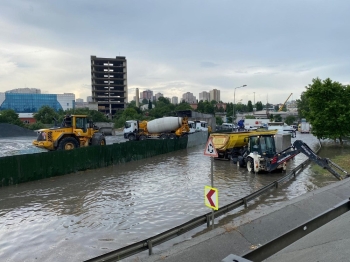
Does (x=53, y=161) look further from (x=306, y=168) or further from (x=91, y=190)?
(x=306, y=168)

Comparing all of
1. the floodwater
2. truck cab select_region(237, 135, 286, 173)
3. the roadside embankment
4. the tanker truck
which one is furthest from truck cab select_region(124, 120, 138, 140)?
truck cab select_region(237, 135, 286, 173)

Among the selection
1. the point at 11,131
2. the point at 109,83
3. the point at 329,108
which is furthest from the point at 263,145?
the point at 109,83

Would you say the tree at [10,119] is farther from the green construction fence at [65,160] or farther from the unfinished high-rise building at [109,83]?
the unfinished high-rise building at [109,83]

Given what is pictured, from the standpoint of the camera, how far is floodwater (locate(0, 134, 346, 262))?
333 inches

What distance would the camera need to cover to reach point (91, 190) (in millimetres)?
14641

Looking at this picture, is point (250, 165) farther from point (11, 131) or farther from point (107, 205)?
point (11, 131)

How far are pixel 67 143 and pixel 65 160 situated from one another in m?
5.12

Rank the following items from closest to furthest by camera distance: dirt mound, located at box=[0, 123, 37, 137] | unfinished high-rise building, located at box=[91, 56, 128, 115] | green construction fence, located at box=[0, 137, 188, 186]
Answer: green construction fence, located at box=[0, 137, 188, 186] < dirt mound, located at box=[0, 123, 37, 137] < unfinished high-rise building, located at box=[91, 56, 128, 115]

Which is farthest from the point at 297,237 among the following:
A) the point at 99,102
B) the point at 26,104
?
the point at 26,104

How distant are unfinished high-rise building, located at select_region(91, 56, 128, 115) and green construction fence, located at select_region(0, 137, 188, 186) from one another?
10045 centimetres

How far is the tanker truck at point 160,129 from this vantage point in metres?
37.8

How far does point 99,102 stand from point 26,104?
5258 cm

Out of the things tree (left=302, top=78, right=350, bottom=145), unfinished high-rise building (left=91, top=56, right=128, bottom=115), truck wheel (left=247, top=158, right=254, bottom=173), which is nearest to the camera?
truck wheel (left=247, top=158, right=254, bottom=173)

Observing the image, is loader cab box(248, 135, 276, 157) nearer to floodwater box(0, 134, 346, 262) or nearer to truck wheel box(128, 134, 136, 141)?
floodwater box(0, 134, 346, 262)
